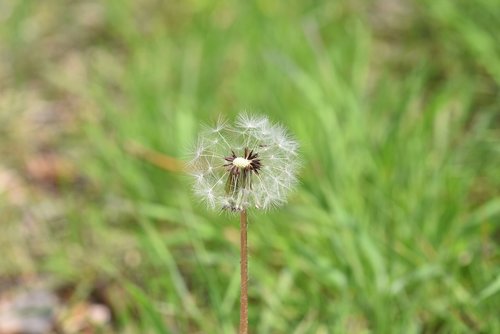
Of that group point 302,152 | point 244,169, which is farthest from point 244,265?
point 302,152

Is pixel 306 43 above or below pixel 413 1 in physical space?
below

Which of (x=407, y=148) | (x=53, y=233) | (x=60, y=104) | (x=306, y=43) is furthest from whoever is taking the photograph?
(x=60, y=104)

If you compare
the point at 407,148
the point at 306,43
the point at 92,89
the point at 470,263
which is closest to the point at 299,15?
the point at 306,43

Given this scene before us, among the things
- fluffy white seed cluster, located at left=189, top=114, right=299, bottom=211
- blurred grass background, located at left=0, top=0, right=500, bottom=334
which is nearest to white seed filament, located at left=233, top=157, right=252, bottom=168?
fluffy white seed cluster, located at left=189, top=114, right=299, bottom=211

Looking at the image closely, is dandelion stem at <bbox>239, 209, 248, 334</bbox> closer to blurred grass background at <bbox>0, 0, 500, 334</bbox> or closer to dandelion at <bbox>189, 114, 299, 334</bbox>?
dandelion at <bbox>189, 114, 299, 334</bbox>

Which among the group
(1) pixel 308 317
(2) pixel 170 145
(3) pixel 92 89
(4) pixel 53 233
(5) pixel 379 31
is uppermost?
(5) pixel 379 31

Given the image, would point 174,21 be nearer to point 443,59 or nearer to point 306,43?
point 306,43

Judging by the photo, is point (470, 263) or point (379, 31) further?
point (379, 31)
